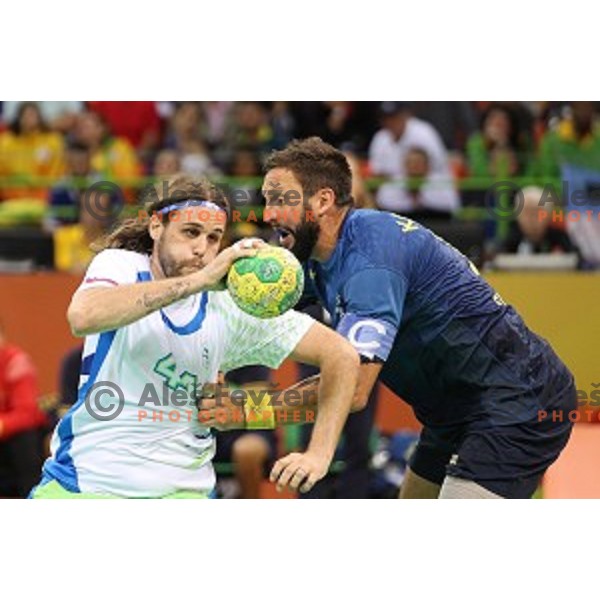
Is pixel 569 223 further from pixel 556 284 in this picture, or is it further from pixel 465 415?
pixel 465 415

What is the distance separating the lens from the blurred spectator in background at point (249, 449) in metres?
11.0

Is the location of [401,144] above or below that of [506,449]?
above

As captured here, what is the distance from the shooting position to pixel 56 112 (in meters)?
16.3

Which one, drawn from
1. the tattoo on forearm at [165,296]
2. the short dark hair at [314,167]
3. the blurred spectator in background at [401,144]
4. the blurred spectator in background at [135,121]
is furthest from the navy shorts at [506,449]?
the blurred spectator in background at [135,121]

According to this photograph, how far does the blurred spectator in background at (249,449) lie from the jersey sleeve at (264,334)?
3568 millimetres

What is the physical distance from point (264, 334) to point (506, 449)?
53.9 inches

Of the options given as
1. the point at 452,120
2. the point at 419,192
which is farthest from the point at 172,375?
the point at 452,120

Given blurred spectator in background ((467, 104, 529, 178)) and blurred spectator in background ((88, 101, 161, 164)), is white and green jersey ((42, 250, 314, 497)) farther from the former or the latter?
blurred spectator in background ((88, 101, 161, 164))

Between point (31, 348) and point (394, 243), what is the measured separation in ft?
19.6

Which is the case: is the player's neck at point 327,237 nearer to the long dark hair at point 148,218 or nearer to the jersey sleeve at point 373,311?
the jersey sleeve at point 373,311

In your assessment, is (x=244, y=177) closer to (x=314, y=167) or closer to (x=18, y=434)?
(x=18, y=434)

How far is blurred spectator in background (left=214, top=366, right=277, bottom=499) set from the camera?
11.0 metres

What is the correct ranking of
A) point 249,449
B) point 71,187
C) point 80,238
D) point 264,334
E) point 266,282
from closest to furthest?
point 266,282 < point 264,334 < point 249,449 < point 80,238 < point 71,187

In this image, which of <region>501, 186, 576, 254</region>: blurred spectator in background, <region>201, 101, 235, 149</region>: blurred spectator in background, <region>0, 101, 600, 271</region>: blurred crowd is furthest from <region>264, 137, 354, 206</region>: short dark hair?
<region>201, 101, 235, 149</region>: blurred spectator in background
